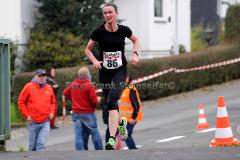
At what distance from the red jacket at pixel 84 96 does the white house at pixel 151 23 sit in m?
17.6

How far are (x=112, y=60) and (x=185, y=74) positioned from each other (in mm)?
17239

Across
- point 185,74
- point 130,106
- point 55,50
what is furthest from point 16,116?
point 130,106

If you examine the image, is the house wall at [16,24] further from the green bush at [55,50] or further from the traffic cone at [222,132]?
the traffic cone at [222,132]

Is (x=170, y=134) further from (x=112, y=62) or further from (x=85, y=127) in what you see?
(x=112, y=62)

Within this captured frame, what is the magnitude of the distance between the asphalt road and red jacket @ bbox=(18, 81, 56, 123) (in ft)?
A: 5.26

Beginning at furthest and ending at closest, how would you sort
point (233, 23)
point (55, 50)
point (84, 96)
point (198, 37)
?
1. point (198, 37)
2. point (233, 23)
3. point (55, 50)
4. point (84, 96)

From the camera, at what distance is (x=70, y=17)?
86.0ft

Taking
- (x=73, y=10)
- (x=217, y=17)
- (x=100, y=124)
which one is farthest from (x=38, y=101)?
(x=217, y=17)

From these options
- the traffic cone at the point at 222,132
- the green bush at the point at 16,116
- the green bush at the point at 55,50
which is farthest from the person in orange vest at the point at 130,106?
the green bush at the point at 55,50

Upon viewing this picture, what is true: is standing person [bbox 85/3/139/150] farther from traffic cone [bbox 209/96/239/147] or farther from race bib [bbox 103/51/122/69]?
traffic cone [bbox 209/96/239/147]

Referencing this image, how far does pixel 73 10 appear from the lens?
2594 centimetres

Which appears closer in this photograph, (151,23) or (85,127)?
(85,127)

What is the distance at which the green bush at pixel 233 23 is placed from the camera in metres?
29.6

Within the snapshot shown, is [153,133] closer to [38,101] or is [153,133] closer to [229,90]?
[38,101]
